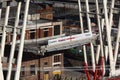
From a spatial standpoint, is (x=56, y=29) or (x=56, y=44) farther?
(x=56, y=29)

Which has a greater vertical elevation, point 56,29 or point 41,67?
point 56,29

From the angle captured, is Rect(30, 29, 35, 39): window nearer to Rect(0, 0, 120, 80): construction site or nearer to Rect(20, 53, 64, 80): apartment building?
Rect(0, 0, 120, 80): construction site

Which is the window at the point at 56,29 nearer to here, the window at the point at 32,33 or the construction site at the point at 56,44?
the construction site at the point at 56,44

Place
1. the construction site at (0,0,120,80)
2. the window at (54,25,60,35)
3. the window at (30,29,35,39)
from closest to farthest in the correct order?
the construction site at (0,0,120,80)
the window at (30,29,35,39)
the window at (54,25,60,35)

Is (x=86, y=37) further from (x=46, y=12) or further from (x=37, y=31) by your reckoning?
(x=46, y=12)

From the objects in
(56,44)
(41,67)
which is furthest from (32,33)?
(56,44)

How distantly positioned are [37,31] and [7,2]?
956 cm

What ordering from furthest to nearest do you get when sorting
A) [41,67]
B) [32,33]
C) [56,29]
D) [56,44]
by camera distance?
[56,29], [41,67], [32,33], [56,44]

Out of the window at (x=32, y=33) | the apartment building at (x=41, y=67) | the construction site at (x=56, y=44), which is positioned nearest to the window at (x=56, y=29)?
the construction site at (x=56, y=44)

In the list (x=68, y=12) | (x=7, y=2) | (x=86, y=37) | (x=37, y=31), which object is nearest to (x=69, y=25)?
(x=68, y=12)

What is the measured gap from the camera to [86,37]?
21672mm

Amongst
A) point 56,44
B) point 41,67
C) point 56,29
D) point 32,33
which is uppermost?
point 32,33

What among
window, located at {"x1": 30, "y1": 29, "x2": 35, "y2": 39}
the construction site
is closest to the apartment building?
the construction site

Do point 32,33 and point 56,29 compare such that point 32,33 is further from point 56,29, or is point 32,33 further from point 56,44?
point 56,44
